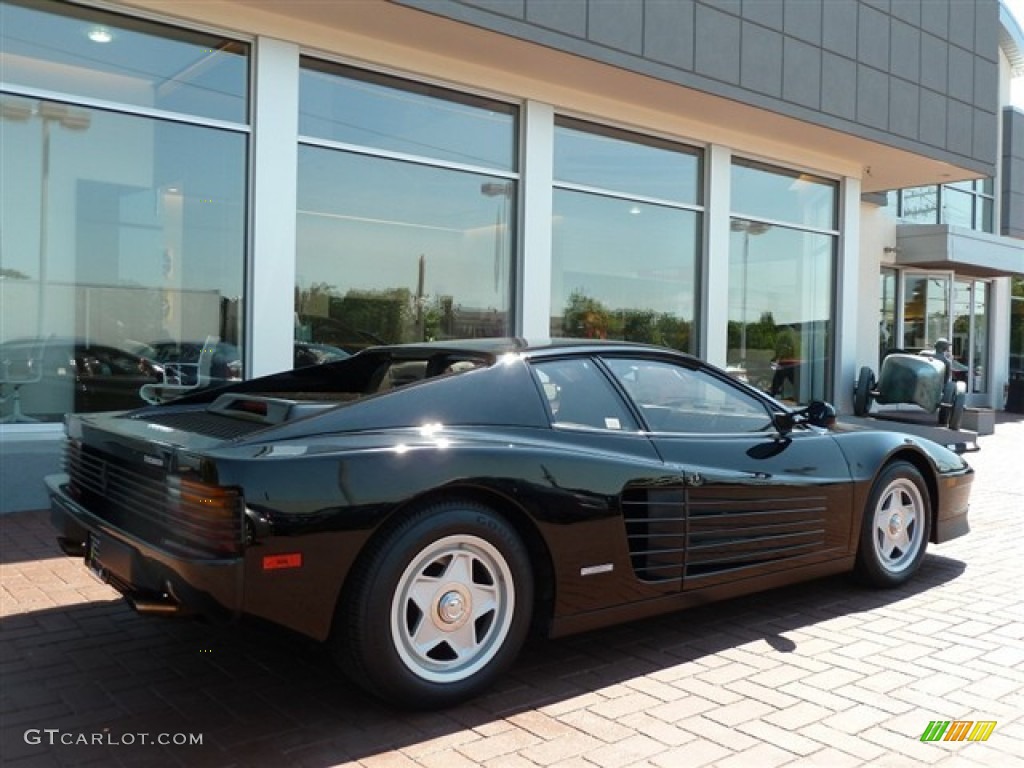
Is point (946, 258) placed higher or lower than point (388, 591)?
higher

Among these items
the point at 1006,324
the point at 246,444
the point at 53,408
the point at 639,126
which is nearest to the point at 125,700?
the point at 246,444

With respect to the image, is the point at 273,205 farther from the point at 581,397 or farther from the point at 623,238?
the point at 581,397

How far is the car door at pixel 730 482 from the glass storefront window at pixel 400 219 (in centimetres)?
464

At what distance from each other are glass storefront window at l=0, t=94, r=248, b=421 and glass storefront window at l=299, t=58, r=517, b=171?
0.88 m

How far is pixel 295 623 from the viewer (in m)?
2.89

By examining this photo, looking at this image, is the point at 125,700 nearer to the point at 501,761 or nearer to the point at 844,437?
the point at 501,761

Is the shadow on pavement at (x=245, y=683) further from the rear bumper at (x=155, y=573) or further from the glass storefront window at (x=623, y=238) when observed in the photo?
the glass storefront window at (x=623, y=238)

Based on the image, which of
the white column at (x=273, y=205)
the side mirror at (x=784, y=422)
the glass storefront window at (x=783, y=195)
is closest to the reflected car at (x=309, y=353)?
the white column at (x=273, y=205)

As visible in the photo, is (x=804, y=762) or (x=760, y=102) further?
(x=760, y=102)

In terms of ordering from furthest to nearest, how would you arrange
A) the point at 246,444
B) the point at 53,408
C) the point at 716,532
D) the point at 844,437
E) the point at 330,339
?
the point at 330,339
the point at 53,408
the point at 844,437
the point at 716,532
the point at 246,444

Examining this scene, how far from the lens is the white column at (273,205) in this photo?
757 centimetres

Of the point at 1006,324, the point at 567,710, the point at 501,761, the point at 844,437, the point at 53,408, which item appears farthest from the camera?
the point at 1006,324

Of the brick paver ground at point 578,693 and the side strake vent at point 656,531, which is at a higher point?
the side strake vent at point 656,531

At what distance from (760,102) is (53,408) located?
315 inches
